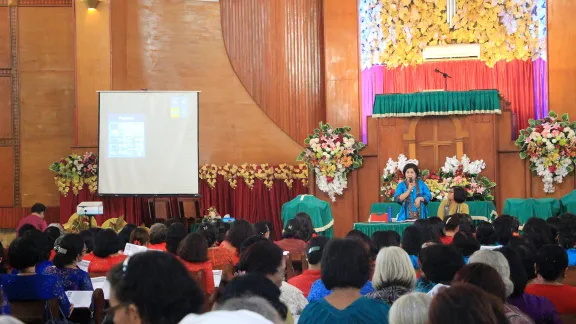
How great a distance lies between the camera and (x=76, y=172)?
12641mm

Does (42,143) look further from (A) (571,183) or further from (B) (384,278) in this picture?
(B) (384,278)

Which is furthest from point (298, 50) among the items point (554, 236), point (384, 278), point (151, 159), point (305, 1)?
point (384, 278)

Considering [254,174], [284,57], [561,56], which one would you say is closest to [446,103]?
[561,56]

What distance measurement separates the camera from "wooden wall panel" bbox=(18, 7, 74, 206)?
13.8 metres

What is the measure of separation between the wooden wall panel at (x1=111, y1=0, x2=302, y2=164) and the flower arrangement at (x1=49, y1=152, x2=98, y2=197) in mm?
1918

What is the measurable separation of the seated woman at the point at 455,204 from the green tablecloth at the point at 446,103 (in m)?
2.20

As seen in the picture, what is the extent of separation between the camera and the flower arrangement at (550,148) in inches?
447

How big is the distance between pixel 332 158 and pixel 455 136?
176 cm

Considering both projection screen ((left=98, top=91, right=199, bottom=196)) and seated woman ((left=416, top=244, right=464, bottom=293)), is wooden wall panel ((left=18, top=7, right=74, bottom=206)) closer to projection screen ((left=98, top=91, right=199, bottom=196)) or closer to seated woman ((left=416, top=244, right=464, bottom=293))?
projection screen ((left=98, top=91, right=199, bottom=196))

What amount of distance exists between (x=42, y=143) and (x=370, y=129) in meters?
5.46

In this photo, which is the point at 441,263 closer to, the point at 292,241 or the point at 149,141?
the point at 292,241

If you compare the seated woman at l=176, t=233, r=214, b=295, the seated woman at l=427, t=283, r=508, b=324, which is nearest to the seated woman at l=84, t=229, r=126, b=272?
the seated woman at l=176, t=233, r=214, b=295

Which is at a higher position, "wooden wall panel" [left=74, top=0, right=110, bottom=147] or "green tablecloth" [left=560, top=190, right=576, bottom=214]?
"wooden wall panel" [left=74, top=0, right=110, bottom=147]

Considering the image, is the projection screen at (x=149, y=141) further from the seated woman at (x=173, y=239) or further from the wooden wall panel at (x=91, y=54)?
the seated woman at (x=173, y=239)
